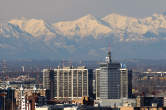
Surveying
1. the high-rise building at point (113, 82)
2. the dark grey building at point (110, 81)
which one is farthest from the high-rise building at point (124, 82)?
the dark grey building at point (110, 81)

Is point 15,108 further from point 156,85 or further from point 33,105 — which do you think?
point 156,85

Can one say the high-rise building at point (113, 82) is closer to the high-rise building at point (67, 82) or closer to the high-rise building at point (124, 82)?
the high-rise building at point (124, 82)

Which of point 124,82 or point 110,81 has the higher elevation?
point 110,81

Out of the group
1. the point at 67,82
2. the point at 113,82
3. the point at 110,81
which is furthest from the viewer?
the point at 67,82

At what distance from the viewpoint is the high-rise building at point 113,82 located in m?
141

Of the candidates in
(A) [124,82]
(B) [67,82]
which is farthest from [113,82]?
(B) [67,82]

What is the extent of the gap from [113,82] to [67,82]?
14.0 m

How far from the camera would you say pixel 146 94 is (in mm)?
129375

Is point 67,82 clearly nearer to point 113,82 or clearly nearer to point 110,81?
point 110,81

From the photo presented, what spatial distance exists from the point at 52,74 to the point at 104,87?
53.2 feet

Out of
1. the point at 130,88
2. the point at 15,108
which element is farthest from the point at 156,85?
the point at 15,108

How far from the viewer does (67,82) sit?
15500cm

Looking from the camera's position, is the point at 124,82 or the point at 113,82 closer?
the point at 113,82

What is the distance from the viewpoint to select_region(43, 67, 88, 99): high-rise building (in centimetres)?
15050
